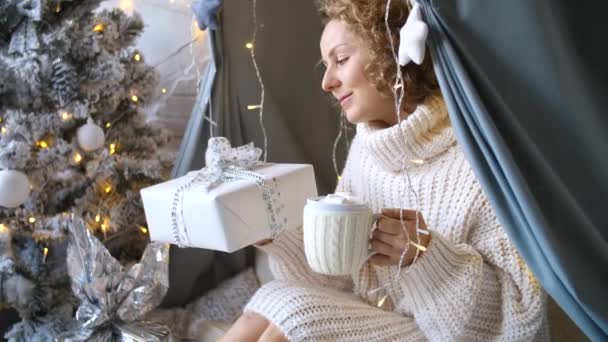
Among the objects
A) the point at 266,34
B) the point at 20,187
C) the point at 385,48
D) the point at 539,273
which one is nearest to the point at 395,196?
the point at 385,48

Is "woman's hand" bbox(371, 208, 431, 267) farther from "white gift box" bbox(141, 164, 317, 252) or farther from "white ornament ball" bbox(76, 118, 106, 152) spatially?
"white ornament ball" bbox(76, 118, 106, 152)

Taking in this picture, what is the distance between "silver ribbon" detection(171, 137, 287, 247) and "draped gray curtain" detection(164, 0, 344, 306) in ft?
1.35

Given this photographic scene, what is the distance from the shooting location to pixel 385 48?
3.77ft

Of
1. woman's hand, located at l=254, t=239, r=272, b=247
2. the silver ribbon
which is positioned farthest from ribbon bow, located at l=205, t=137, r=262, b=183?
woman's hand, located at l=254, t=239, r=272, b=247

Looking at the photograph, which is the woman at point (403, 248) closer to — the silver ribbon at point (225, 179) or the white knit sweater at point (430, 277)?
the white knit sweater at point (430, 277)

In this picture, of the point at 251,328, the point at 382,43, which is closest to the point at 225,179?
the point at 251,328

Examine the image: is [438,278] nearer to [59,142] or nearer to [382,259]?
[382,259]

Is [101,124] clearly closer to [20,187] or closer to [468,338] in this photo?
[20,187]

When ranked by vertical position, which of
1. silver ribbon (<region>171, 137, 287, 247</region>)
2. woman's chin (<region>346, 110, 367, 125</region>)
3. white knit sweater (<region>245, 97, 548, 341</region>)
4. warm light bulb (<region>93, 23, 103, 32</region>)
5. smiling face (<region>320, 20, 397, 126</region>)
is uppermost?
warm light bulb (<region>93, 23, 103, 32</region>)

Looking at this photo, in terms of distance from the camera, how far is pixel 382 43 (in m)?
1.14

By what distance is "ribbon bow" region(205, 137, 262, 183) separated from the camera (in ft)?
3.66

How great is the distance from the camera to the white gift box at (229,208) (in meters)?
1.01

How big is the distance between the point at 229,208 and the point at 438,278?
1.26ft

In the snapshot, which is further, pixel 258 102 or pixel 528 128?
pixel 258 102
